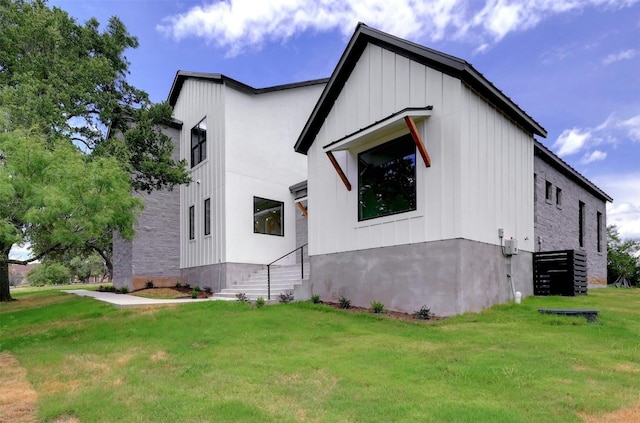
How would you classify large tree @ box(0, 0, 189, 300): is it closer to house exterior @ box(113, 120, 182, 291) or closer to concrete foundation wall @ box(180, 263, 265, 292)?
house exterior @ box(113, 120, 182, 291)

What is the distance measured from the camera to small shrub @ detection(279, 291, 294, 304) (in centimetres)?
1217

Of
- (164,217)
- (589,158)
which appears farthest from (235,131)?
(589,158)

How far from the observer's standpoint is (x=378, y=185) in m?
10.4

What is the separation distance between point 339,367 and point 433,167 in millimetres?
5483

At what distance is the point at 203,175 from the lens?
16.8 m

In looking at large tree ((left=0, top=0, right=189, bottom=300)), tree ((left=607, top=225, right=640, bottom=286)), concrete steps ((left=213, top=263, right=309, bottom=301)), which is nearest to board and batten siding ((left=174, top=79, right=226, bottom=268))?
large tree ((left=0, top=0, right=189, bottom=300))

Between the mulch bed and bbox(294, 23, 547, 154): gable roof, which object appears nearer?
the mulch bed

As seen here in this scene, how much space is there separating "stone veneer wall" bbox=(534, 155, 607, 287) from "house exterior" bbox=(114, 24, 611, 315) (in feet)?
0.34

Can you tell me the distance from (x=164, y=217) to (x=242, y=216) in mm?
4755

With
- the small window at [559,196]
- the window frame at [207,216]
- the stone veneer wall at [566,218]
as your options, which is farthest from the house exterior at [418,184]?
the window frame at [207,216]

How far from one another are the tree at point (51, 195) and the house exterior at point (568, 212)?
11527 millimetres

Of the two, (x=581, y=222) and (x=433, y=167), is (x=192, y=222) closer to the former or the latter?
(x=433, y=167)

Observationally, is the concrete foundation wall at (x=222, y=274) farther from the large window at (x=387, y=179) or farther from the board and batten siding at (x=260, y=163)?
the large window at (x=387, y=179)

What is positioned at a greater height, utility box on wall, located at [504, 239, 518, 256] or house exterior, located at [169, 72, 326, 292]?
house exterior, located at [169, 72, 326, 292]
